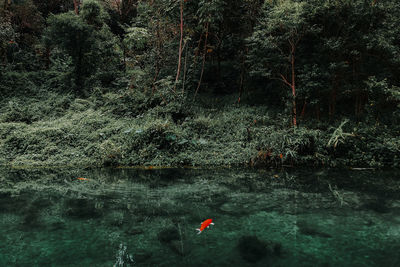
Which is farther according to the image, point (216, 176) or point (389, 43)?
point (389, 43)

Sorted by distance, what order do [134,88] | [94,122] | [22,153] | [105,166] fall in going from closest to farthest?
[105,166], [22,153], [94,122], [134,88]

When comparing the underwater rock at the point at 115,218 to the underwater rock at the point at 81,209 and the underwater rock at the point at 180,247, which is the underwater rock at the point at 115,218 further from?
the underwater rock at the point at 180,247

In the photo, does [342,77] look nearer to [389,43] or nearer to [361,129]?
[389,43]

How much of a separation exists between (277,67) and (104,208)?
31.8 feet

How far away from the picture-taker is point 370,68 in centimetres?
1077

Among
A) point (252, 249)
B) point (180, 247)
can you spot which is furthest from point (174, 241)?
point (252, 249)

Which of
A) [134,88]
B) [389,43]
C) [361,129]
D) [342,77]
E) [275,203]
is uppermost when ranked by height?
[389,43]

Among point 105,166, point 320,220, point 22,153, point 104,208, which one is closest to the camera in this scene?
point 320,220

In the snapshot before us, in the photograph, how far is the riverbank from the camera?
8656 mm

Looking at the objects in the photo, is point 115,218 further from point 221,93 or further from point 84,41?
point 84,41

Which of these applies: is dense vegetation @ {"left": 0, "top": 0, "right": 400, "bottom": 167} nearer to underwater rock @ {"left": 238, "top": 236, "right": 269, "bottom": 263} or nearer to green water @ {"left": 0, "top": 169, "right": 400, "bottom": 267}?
green water @ {"left": 0, "top": 169, "right": 400, "bottom": 267}

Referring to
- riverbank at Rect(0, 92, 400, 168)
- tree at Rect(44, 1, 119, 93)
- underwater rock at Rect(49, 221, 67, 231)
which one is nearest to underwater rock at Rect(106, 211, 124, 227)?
underwater rock at Rect(49, 221, 67, 231)

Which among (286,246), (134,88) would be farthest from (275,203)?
(134,88)

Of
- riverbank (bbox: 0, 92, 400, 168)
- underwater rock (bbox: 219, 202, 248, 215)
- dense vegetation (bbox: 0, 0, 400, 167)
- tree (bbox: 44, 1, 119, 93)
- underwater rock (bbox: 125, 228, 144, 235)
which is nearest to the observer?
underwater rock (bbox: 125, 228, 144, 235)
